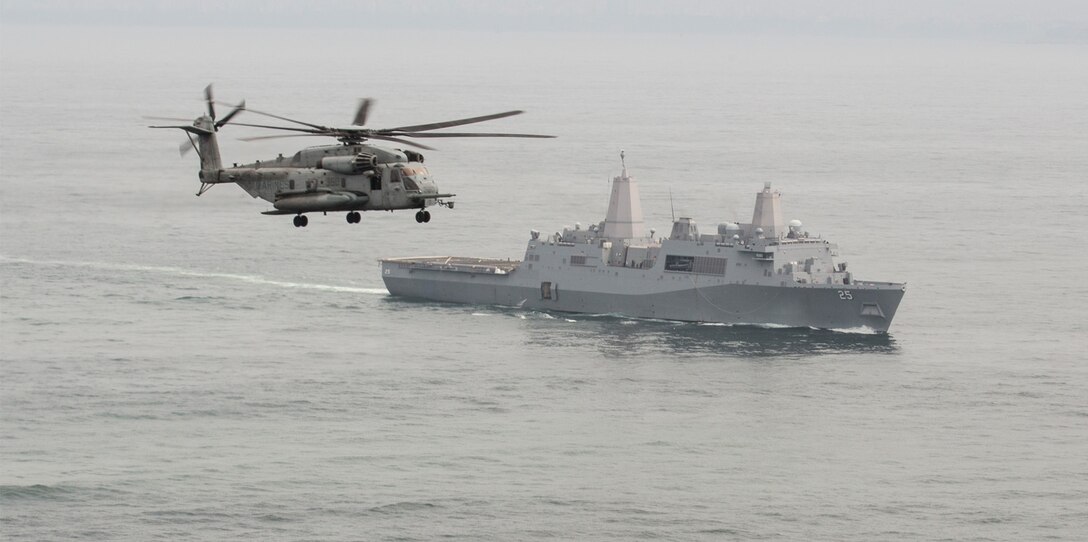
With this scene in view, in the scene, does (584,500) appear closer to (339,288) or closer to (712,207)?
(339,288)

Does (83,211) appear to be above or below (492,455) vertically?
above

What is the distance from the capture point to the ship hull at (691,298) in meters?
108

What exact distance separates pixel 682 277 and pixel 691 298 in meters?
1.36

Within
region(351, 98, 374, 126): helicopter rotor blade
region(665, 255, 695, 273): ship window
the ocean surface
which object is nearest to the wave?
the ocean surface

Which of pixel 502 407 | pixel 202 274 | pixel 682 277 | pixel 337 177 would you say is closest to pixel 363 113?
pixel 337 177

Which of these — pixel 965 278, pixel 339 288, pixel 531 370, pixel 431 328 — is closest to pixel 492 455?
pixel 531 370

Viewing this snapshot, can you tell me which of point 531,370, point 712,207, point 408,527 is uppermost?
point 712,207

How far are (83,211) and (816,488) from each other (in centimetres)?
8114

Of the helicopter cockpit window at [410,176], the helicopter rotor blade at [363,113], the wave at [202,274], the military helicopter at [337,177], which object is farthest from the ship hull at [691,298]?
the helicopter rotor blade at [363,113]

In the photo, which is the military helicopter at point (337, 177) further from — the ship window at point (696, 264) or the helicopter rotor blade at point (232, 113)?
the ship window at point (696, 264)

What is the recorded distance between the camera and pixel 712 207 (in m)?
154

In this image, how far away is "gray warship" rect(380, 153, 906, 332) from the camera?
10806cm

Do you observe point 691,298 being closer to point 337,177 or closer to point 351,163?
point 337,177

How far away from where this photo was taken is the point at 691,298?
10994 cm
